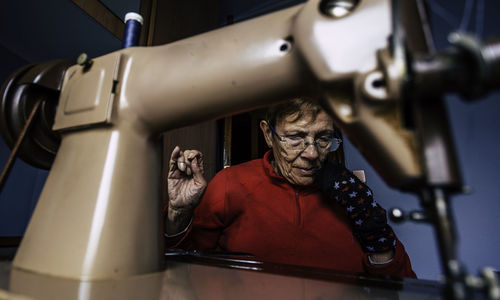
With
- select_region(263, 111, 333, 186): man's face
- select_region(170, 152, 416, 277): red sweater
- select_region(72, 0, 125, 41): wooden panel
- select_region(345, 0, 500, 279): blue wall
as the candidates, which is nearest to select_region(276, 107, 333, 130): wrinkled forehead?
select_region(263, 111, 333, 186): man's face

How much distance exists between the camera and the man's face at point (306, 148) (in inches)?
42.1

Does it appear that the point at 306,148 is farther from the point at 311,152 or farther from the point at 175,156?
the point at 175,156

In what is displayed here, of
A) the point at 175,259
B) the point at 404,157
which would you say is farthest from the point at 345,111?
the point at 175,259

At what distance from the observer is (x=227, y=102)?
1.38 feet

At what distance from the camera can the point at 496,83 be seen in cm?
19

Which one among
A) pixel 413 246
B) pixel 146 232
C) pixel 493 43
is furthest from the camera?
pixel 413 246

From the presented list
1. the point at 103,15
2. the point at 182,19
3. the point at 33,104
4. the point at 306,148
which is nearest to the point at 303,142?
the point at 306,148

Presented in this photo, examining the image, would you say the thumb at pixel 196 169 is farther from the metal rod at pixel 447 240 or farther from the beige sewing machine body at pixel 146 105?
the metal rod at pixel 447 240

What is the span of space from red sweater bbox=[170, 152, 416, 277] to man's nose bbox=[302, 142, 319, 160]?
190 mm

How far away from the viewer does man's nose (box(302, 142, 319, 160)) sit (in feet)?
3.49

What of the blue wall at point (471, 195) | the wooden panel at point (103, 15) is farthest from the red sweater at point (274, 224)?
the wooden panel at point (103, 15)

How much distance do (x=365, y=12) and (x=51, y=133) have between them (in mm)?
635

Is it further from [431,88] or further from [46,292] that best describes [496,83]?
[46,292]

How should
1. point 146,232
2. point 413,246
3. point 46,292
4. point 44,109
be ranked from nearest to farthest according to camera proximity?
point 46,292
point 146,232
point 44,109
point 413,246
